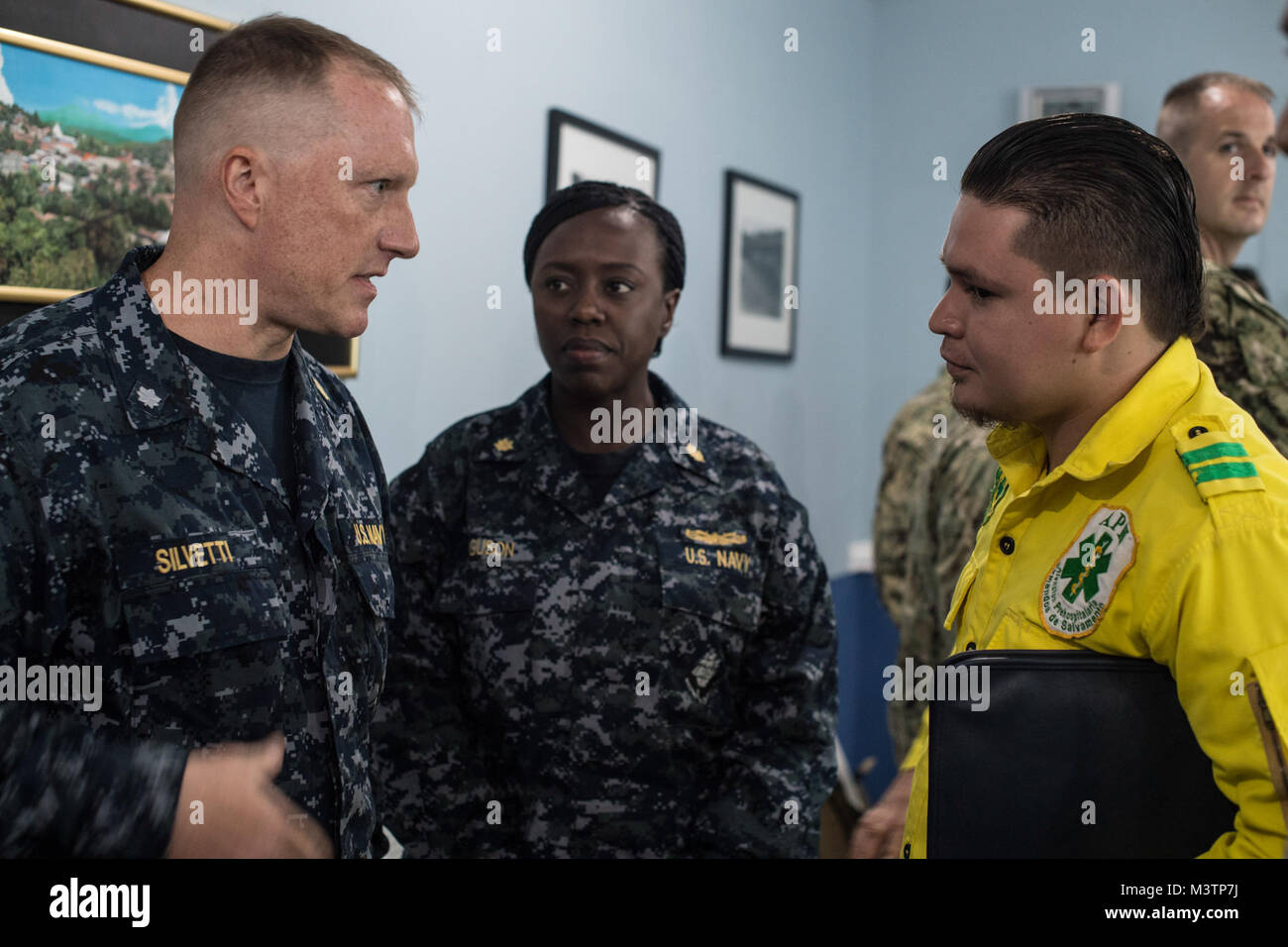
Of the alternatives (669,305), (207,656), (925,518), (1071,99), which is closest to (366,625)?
(207,656)

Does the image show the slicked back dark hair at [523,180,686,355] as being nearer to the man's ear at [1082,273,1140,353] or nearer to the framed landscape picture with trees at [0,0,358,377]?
the framed landscape picture with trees at [0,0,358,377]

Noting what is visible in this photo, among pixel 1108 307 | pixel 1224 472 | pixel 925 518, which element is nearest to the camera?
pixel 1224 472

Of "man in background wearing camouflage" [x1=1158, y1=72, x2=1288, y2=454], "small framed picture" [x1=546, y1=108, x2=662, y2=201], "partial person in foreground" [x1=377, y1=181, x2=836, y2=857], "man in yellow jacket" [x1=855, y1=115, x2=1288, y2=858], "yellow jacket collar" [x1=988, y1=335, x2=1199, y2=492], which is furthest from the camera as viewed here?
"small framed picture" [x1=546, y1=108, x2=662, y2=201]

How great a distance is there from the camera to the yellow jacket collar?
91 centimetres

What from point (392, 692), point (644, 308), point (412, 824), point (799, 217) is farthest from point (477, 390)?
point (799, 217)

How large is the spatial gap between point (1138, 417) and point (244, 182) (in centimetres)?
89

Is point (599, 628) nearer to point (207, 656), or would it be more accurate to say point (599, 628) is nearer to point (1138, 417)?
point (207, 656)

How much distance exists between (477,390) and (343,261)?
101cm

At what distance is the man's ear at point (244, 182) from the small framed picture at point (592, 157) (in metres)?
1.11

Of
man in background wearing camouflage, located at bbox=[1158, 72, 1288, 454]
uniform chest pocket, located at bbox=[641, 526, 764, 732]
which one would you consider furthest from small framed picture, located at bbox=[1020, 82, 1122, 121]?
uniform chest pocket, located at bbox=[641, 526, 764, 732]

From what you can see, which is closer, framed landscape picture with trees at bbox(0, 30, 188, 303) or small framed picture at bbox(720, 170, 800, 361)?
framed landscape picture with trees at bbox(0, 30, 188, 303)

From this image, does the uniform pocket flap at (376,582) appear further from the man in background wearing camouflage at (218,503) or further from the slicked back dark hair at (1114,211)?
the slicked back dark hair at (1114,211)

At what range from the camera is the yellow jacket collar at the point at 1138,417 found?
91cm

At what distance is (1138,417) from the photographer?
92cm
